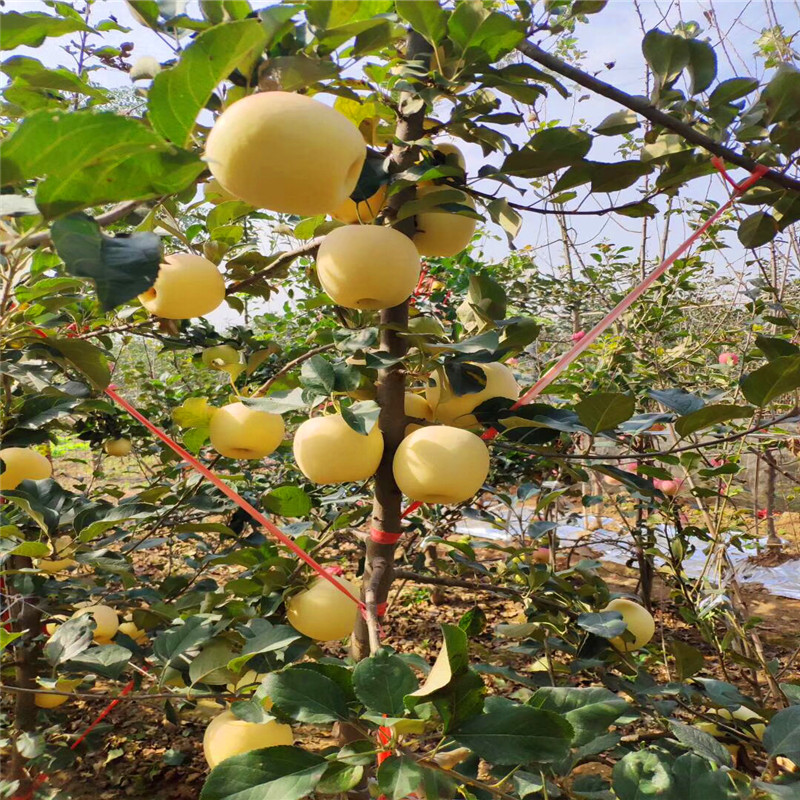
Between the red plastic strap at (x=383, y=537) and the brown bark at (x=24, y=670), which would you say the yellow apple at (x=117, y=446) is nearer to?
the brown bark at (x=24, y=670)

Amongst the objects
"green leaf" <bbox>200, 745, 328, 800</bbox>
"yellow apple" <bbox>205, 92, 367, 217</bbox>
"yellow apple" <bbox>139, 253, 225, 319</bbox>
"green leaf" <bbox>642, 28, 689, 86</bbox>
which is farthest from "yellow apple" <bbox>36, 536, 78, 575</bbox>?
"green leaf" <bbox>642, 28, 689, 86</bbox>

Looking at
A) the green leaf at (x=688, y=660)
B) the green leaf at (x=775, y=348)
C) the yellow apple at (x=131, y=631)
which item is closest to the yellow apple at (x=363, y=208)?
the green leaf at (x=775, y=348)

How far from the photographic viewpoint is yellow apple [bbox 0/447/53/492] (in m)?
1.29

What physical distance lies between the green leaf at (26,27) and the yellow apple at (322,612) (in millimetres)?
803

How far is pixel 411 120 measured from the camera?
840 millimetres

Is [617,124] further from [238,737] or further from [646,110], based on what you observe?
[238,737]

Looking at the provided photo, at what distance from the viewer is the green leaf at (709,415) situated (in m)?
0.79

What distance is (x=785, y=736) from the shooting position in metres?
0.78

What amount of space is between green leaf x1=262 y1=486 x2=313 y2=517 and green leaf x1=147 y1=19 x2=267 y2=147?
26.8 inches

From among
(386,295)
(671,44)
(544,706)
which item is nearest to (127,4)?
(386,295)

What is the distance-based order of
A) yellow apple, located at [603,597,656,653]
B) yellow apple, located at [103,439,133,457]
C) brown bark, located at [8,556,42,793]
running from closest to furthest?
yellow apple, located at [603,597,656,653], brown bark, located at [8,556,42,793], yellow apple, located at [103,439,133,457]

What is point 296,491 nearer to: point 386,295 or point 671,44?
point 386,295

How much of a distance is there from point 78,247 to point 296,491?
0.70 m

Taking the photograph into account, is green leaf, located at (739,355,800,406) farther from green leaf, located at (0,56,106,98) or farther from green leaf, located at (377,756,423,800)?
green leaf, located at (0,56,106,98)
